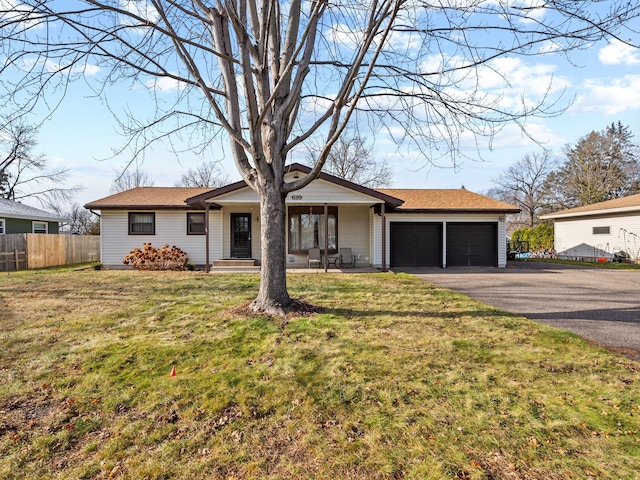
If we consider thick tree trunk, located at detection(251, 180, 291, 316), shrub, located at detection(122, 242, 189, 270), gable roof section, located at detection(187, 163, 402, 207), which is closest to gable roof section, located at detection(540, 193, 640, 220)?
gable roof section, located at detection(187, 163, 402, 207)

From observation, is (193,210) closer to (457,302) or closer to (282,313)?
(282,313)

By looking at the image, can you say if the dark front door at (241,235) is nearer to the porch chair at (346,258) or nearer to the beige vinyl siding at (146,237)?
the beige vinyl siding at (146,237)

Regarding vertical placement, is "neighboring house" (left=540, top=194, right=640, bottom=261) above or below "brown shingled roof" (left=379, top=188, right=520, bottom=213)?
below

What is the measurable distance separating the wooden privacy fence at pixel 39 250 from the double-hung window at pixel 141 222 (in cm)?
532

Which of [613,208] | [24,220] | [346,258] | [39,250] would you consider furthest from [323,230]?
[24,220]

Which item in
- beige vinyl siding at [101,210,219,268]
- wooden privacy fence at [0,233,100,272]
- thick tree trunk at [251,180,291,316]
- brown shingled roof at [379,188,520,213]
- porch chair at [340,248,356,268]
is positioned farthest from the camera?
wooden privacy fence at [0,233,100,272]

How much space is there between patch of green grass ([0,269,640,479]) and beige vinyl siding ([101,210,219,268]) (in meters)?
9.18

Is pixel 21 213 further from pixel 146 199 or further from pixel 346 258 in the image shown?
pixel 346 258

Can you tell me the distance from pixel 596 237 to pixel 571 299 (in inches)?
611

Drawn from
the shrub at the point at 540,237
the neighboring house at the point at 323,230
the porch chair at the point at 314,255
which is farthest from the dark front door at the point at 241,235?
the shrub at the point at 540,237

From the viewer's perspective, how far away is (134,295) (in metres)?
8.48

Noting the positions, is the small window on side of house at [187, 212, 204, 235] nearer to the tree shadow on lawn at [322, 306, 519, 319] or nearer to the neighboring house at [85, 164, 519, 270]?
the neighboring house at [85, 164, 519, 270]

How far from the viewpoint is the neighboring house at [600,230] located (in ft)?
58.7

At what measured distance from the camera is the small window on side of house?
1543cm
